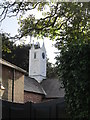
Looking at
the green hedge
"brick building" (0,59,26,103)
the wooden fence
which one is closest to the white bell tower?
"brick building" (0,59,26,103)

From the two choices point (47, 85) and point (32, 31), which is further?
point (47, 85)

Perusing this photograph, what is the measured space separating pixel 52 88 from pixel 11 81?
45.8 feet

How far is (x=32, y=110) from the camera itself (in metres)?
8.94

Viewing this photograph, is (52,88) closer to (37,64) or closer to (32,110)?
(37,64)

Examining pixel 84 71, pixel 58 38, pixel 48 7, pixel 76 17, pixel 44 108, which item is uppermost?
pixel 48 7

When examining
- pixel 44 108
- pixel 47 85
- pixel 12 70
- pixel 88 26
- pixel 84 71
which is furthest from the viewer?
pixel 47 85

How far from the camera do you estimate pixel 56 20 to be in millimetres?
10328

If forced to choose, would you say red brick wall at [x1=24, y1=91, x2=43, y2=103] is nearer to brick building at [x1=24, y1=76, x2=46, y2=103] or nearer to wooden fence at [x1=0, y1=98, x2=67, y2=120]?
brick building at [x1=24, y1=76, x2=46, y2=103]

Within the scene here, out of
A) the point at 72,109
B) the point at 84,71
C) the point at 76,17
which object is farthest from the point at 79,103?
the point at 76,17

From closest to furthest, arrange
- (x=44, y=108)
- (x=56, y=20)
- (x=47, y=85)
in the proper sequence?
(x=44, y=108), (x=56, y=20), (x=47, y=85)

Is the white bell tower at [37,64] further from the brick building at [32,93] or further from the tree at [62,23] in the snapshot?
the tree at [62,23]

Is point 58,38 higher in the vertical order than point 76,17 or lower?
lower

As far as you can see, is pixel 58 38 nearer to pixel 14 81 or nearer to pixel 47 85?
pixel 14 81

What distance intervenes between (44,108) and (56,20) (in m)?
3.88
